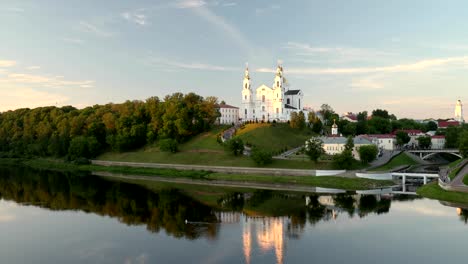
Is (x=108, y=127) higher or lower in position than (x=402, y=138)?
higher

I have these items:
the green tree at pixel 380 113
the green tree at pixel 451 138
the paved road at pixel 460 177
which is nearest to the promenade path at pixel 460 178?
the paved road at pixel 460 177

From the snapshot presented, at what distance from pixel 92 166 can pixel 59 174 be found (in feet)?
18.2

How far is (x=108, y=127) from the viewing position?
82.4 m

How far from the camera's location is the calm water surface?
2717 cm

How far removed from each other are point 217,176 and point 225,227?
83.3ft

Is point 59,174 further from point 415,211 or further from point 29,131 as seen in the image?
point 415,211

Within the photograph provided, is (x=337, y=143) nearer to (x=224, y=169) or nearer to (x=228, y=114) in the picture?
(x=224, y=169)

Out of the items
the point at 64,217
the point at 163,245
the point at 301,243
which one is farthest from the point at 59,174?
the point at 301,243

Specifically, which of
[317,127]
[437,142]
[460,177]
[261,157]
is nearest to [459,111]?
[437,142]

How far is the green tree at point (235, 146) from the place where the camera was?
64.6 m

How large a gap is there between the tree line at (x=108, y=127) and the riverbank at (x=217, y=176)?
12.3 ft

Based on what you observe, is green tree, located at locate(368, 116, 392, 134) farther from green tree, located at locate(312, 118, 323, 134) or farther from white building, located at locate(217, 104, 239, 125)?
white building, located at locate(217, 104, 239, 125)

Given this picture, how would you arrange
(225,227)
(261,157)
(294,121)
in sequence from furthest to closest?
(294,121) → (261,157) → (225,227)

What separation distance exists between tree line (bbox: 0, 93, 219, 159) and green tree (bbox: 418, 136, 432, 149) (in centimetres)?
3777
